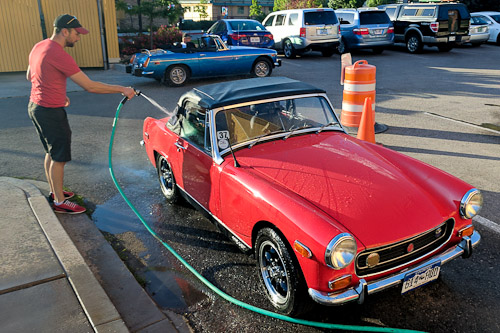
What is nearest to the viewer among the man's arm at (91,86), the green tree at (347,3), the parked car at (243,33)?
the man's arm at (91,86)

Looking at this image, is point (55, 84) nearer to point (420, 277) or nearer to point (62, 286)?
point (62, 286)

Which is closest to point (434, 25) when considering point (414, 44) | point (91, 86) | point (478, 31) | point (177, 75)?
point (414, 44)

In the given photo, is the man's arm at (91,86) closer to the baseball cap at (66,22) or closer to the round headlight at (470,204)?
the baseball cap at (66,22)

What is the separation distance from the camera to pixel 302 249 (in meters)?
3.01

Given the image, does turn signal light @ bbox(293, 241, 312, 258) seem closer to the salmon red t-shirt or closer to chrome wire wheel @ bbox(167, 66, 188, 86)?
the salmon red t-shirt

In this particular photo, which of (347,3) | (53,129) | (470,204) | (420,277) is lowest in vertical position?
(420,277)

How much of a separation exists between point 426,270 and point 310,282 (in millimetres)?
901

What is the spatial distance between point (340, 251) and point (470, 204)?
53.0 inches

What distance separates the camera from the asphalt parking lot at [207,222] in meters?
3.38

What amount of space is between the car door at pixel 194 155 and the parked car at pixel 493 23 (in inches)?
842

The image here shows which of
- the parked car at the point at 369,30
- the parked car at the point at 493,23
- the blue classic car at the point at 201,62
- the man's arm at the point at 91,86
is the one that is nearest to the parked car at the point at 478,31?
the parked car at the point at 493,23

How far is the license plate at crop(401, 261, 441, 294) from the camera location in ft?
10.3

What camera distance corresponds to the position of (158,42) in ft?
64.3

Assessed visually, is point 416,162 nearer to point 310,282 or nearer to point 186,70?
point 310,282
